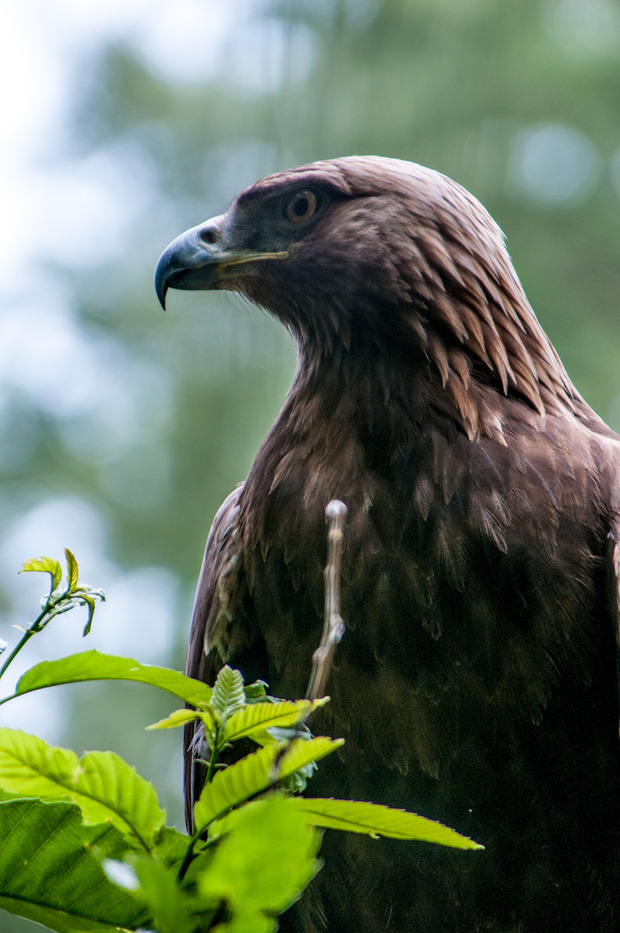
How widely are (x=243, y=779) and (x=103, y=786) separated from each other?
3.4 inches

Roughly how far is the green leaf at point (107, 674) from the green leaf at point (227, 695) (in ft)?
0.18

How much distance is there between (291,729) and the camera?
0.64m

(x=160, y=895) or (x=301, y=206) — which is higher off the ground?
(x=301, y=206)

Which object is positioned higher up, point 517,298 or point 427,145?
point 427,145

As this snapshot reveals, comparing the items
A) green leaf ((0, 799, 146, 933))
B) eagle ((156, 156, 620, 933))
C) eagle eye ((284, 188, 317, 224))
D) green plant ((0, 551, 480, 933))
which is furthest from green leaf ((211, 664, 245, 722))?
eagle eye ((284, 188, 317, 224))

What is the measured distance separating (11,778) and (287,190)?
1323mm

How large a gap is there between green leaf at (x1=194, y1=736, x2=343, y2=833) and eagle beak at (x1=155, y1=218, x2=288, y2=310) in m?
1.32

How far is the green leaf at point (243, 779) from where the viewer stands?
21.9 inches

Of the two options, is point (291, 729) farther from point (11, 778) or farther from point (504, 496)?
point (504, 496)

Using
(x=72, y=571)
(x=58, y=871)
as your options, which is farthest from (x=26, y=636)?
(x=58, y=871)

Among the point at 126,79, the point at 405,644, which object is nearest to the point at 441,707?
the point at 405,644

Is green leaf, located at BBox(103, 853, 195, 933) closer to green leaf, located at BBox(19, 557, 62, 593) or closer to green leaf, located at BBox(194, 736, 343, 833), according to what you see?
green leaf, located at BBox(194, 736, 343, 833)

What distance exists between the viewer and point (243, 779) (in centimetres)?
56

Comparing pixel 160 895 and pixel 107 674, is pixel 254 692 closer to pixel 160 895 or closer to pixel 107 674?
pixel 107 674
